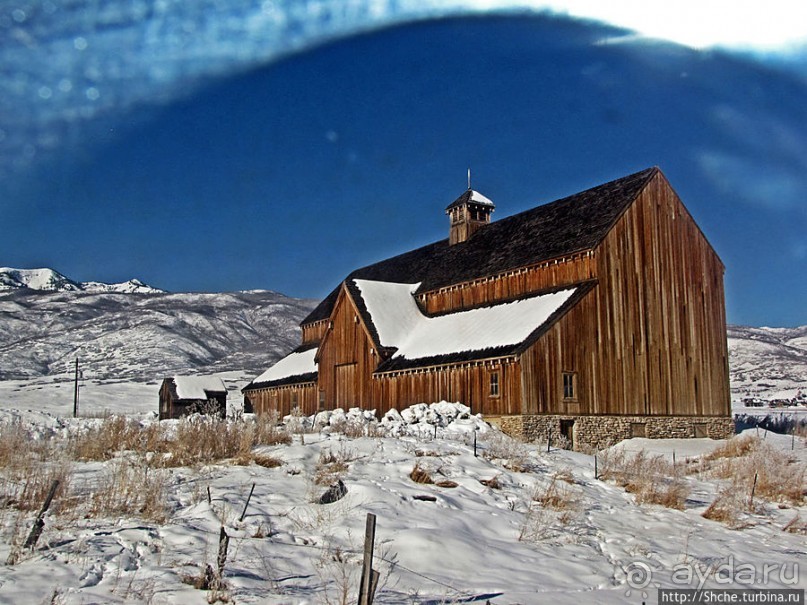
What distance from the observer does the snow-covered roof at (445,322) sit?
3334 centimetres

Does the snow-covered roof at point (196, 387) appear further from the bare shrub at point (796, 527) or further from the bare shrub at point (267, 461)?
the bare shrub at point (796, 527)

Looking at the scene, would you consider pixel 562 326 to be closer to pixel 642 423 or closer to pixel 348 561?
pixel 642 423

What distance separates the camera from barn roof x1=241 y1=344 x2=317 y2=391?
49062 mm

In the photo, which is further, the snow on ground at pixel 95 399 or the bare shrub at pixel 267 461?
the snow on ground at pixel 95 399

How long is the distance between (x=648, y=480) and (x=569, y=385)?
54.1ft

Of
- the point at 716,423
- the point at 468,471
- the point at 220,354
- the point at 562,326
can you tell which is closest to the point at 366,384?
the point at 562,326

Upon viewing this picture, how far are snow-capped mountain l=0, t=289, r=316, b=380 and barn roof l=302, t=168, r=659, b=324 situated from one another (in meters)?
91.4

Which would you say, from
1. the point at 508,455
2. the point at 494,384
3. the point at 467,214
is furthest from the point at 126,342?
the point at 508,455

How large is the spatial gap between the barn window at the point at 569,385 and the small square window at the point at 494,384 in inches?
110

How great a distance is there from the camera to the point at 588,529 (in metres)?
11.8

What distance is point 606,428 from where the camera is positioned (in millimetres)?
Answer: 32688

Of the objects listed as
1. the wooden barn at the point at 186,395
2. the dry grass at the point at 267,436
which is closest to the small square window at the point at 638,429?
the dry grass at the point at 267,436

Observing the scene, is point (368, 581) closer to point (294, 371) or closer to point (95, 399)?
point (294, 371)

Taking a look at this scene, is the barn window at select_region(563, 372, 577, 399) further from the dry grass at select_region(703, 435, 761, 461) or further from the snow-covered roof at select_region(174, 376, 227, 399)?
the snow-covered roof at select_region(174, 376, 227, 399)
